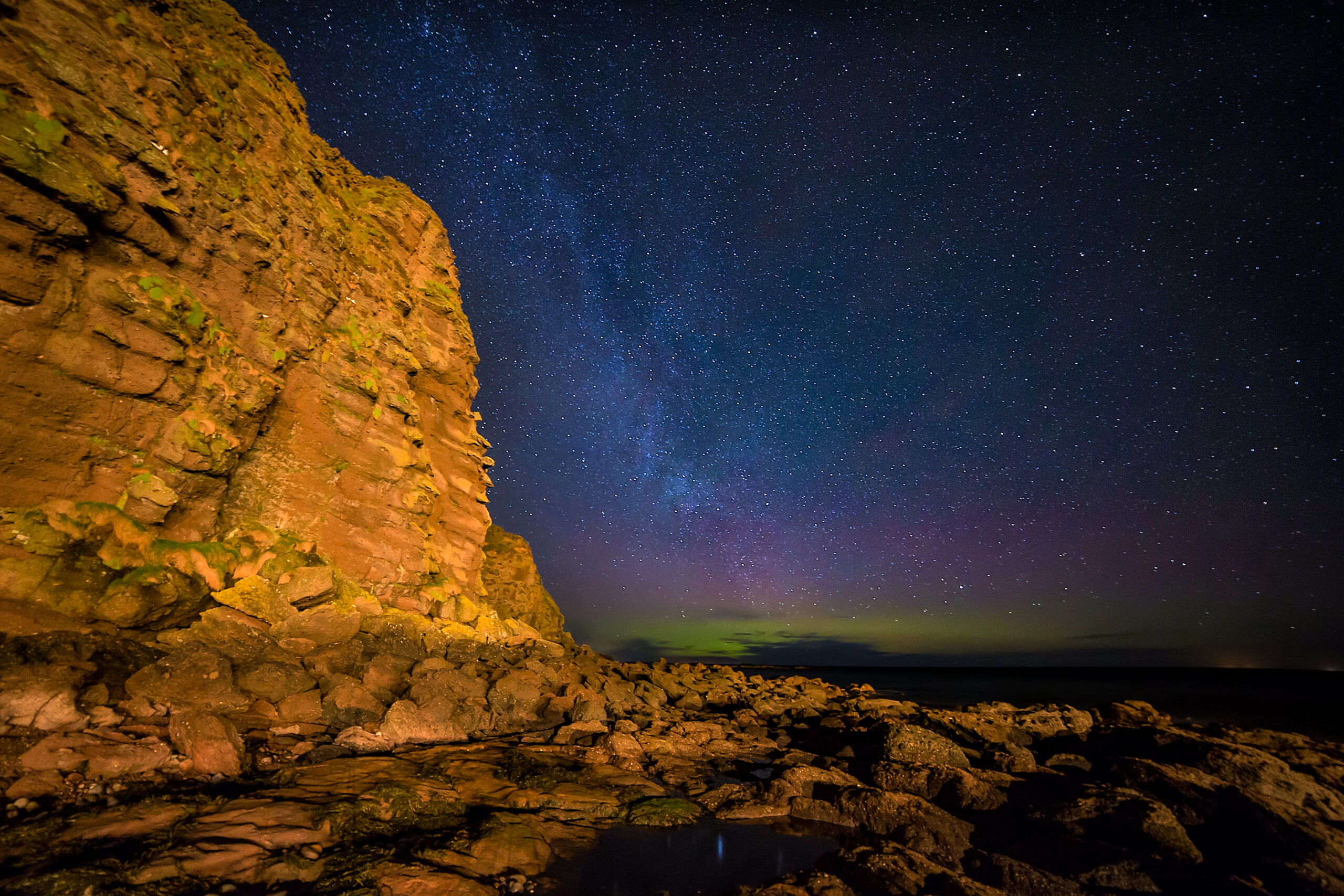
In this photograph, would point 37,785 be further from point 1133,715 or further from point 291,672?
point 1133,715

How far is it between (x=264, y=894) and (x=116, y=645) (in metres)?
7.74

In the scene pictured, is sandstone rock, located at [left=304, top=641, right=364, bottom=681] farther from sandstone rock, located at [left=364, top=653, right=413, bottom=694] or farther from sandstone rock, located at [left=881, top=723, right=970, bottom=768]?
sandstone rock, located at [left=881, top=723, right=970, bottom=768]

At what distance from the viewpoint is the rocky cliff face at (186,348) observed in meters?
9.59

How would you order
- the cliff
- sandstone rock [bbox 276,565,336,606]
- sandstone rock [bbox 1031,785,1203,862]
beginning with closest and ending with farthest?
1. the cliff
2. sandstone rock [bbox 1031,785,1203,862]
3. sandstone rock [bbox 276,565,336,606]

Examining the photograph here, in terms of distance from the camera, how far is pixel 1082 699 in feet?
165

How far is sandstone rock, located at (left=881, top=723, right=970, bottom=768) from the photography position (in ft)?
34.8

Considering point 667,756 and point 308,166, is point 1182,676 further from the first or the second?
point 308,166

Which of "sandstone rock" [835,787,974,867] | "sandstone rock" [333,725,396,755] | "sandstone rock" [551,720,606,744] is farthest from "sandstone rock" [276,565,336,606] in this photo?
"sandstone rock" [835,787,974,867]

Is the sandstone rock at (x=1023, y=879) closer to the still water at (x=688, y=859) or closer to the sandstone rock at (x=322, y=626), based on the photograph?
the still water at (x=688, y=859)

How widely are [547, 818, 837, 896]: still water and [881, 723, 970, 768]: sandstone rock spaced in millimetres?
3843

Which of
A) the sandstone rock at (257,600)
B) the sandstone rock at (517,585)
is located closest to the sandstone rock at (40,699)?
the sandstone rock at (257,600)

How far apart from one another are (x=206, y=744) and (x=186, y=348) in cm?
921

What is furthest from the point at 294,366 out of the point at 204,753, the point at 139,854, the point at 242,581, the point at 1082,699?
the point at 1082,699

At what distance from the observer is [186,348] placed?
11969 mm
